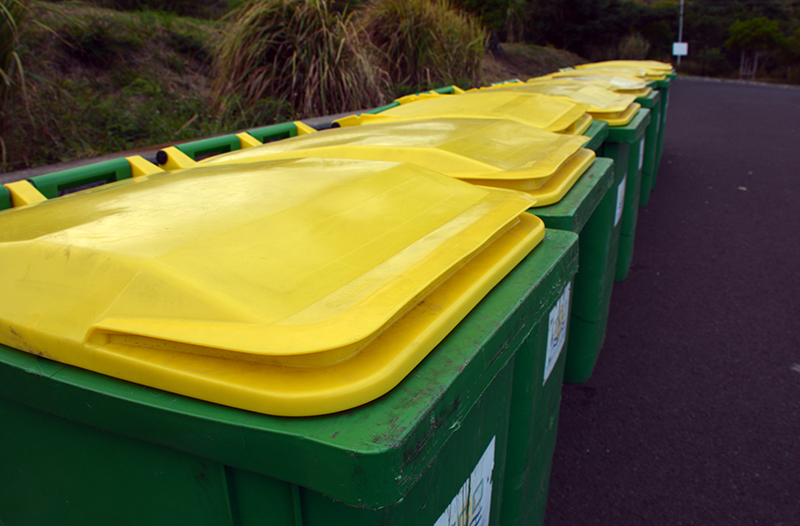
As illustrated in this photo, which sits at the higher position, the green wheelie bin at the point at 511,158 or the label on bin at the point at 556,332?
the green wheelie bin at the point at 511,158

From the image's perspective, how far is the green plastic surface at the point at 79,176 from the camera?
1.84 metres

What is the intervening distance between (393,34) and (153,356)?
7.41 meters

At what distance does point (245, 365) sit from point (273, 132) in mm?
2207

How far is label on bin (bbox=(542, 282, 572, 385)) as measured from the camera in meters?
1.48

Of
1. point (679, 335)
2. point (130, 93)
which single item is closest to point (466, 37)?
point (130, 93)

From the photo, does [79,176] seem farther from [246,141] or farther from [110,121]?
[110,121]

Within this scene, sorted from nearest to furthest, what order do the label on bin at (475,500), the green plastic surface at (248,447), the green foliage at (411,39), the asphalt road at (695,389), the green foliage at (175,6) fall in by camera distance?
the green plastic surface at (248,447), the label on bin at (475,500), the asphalt road at (695,389), the green foliage at (411,39), the green foliage at (175,6)

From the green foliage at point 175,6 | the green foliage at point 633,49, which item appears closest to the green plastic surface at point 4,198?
the green foliage at point 175,6

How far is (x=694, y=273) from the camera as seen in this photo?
450 centimetres

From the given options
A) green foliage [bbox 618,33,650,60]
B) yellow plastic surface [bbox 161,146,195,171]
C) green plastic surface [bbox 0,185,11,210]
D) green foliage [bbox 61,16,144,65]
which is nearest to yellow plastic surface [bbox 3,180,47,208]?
green plastic surface [bbox 0,185,11,210]

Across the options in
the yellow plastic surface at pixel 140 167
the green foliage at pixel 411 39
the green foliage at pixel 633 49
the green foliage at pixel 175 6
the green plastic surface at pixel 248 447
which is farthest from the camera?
the green foliage at pixel 633 49

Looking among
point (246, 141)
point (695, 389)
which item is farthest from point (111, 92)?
point (695, 389)

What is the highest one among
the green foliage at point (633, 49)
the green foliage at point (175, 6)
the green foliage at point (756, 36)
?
the green foliage at point (756, 36)

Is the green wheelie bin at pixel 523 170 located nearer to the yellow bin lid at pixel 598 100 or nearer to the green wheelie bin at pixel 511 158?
the green wheelie bin at pixel 511 158
